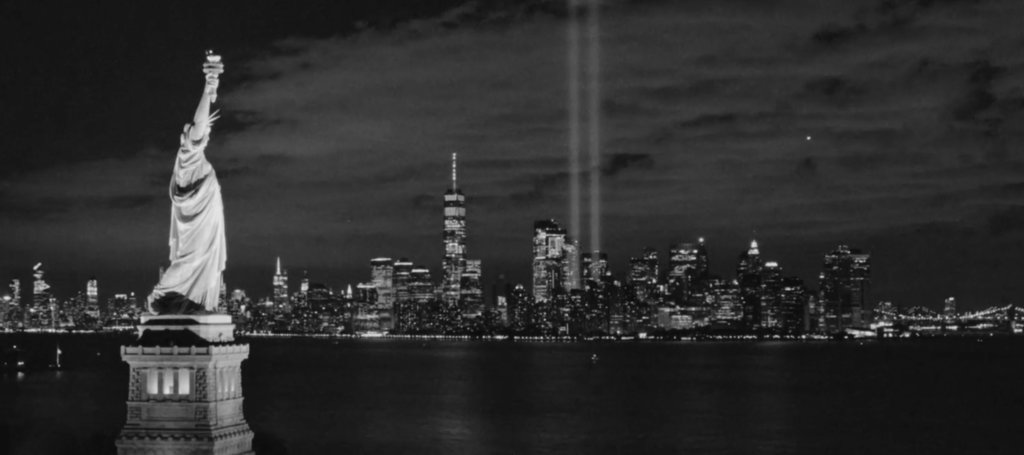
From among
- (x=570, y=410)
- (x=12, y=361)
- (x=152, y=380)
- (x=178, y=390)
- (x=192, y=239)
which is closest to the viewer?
(x=178, y=390)

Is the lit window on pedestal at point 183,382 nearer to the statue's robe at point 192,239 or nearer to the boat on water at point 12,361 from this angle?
the statue's robe at point 192,239

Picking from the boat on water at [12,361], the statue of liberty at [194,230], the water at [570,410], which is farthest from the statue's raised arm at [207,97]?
the boat on water at [12,361]

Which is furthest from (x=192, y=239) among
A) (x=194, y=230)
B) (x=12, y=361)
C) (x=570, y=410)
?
(x=12, y=361)

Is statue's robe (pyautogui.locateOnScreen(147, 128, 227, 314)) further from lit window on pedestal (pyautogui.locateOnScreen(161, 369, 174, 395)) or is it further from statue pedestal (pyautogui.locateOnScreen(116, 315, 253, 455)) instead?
lit window on pedestal (pyautogui.locateOnScreen(161, 369, 174, 395))

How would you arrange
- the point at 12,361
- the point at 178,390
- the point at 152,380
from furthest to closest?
1. the point at 12,361
2. the point at 152,380
3. the point at 178,390

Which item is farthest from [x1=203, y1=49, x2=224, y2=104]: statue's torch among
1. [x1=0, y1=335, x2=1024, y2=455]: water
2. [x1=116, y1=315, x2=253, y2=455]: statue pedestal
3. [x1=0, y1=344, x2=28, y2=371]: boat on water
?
[x1=0, y1=344, x2=28, y2=371]: boat on water

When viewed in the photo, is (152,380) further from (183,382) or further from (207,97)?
(207,97)

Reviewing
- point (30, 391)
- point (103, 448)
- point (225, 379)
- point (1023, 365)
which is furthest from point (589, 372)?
point (225, 379)
